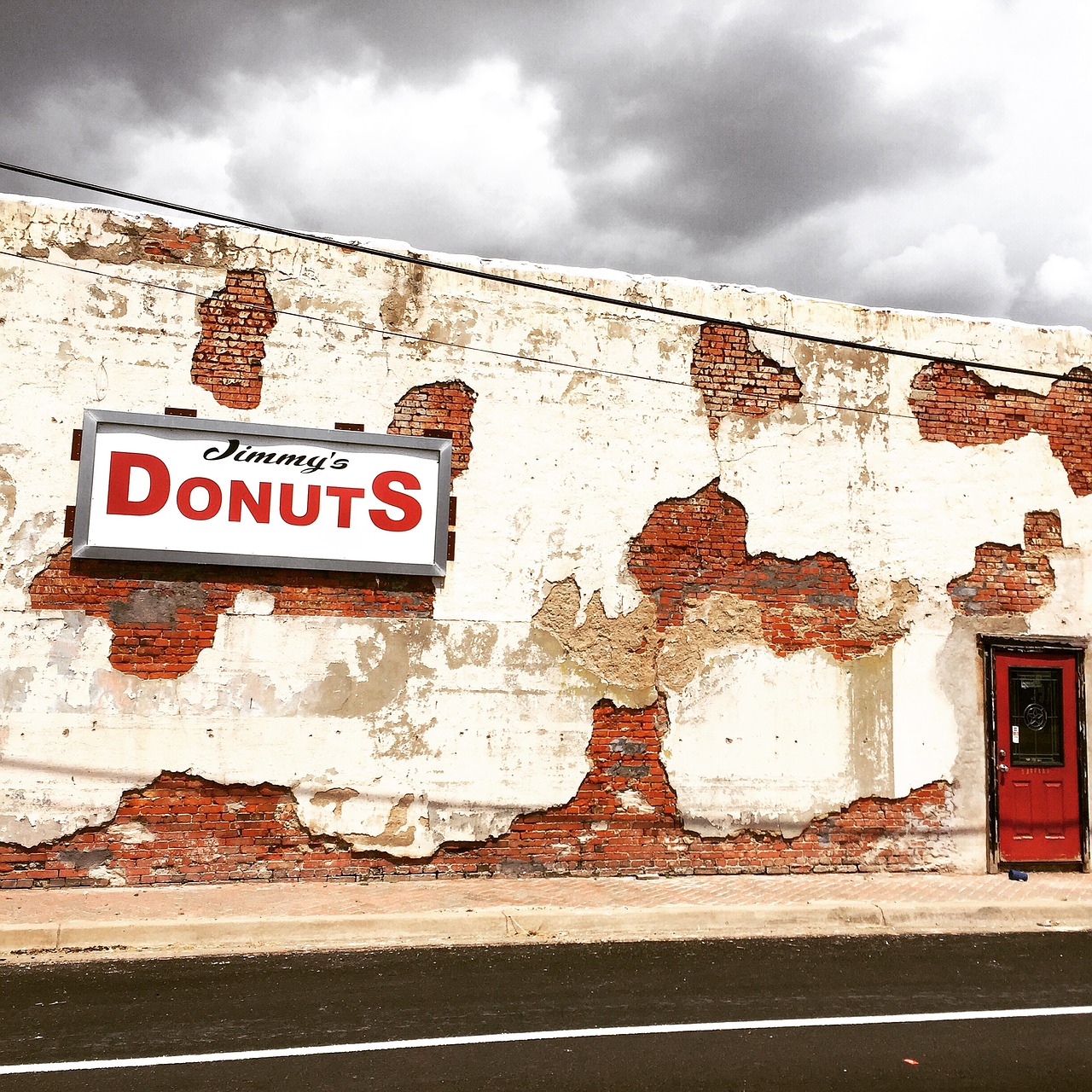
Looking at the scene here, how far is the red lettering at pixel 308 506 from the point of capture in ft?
28.7

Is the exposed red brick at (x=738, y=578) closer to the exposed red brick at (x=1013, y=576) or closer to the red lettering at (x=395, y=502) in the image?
the exposed red brick at (x=1013, y=576)

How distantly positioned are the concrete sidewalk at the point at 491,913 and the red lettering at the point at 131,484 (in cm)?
325

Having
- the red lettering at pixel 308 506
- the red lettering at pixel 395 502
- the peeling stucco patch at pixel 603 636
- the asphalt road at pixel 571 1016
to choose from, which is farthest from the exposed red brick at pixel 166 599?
the asphalt road at pixel 571 1016

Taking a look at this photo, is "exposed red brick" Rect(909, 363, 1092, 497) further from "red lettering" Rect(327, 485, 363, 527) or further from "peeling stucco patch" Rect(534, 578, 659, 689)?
"red lettering" Rect(327, 485, 363, 527)

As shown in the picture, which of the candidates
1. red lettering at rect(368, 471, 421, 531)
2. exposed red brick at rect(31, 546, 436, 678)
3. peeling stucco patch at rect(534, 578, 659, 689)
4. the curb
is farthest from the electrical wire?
the curb

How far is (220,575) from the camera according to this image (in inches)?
338

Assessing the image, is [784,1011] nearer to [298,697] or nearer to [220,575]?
[298,697]

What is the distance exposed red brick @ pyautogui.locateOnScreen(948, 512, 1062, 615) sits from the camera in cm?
998

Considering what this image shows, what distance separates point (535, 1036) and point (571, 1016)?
40 cm

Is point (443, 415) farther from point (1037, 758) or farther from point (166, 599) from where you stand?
point (1037, 758)

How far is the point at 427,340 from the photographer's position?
9.14 m

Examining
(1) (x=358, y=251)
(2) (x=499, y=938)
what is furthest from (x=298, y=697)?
(1) (x=358, y=251)

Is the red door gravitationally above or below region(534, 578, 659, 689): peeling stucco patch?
below

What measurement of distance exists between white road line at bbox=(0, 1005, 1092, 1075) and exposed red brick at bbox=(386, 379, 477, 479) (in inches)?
204
